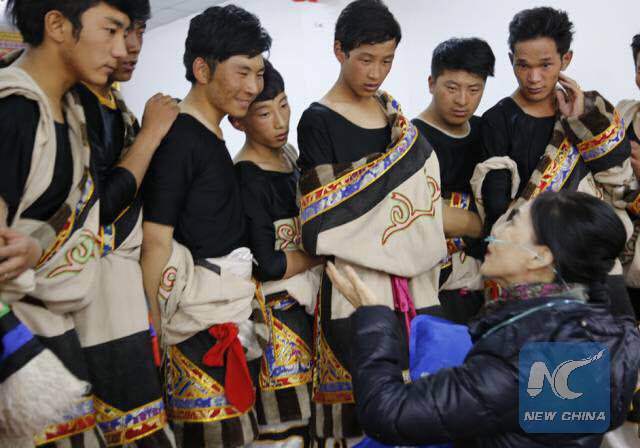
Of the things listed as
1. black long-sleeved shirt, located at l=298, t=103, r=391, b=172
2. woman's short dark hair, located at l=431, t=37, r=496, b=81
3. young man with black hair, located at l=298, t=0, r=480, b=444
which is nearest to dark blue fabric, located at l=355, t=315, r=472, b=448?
young man with black hair, located at l=298, t=0, r=480, b=444

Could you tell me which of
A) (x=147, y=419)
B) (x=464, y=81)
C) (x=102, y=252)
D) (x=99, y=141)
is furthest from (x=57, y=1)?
(x=464, y=81)

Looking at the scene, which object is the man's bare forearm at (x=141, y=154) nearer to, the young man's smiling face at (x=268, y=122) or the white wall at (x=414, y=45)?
the young man's smiling face at (x=268, y=122)

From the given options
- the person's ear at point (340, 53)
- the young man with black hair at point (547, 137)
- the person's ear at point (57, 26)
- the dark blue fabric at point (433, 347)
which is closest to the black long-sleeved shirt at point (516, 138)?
the young man with black hair at point (547, 137)

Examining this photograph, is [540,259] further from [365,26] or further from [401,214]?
[365,26]

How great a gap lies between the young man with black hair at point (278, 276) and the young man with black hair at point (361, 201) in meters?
0.07

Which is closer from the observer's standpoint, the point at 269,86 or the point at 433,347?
the point at 433,347

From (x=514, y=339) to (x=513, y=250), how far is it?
25 centimetres

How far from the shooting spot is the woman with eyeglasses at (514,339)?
1.21 m

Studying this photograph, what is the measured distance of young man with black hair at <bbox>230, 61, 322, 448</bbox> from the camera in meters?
1.98

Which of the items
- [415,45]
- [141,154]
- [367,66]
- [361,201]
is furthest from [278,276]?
[415,45]

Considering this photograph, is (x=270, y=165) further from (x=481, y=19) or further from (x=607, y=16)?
(x=481, y=19)

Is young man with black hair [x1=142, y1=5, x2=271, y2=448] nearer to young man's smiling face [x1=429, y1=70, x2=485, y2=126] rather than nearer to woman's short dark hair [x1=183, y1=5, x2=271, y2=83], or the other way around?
woman's short dark hair [x1=183, y1=5, x2=271, y2=83]

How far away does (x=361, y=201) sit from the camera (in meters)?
1.93

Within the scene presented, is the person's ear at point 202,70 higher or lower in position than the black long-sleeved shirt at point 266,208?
higher
